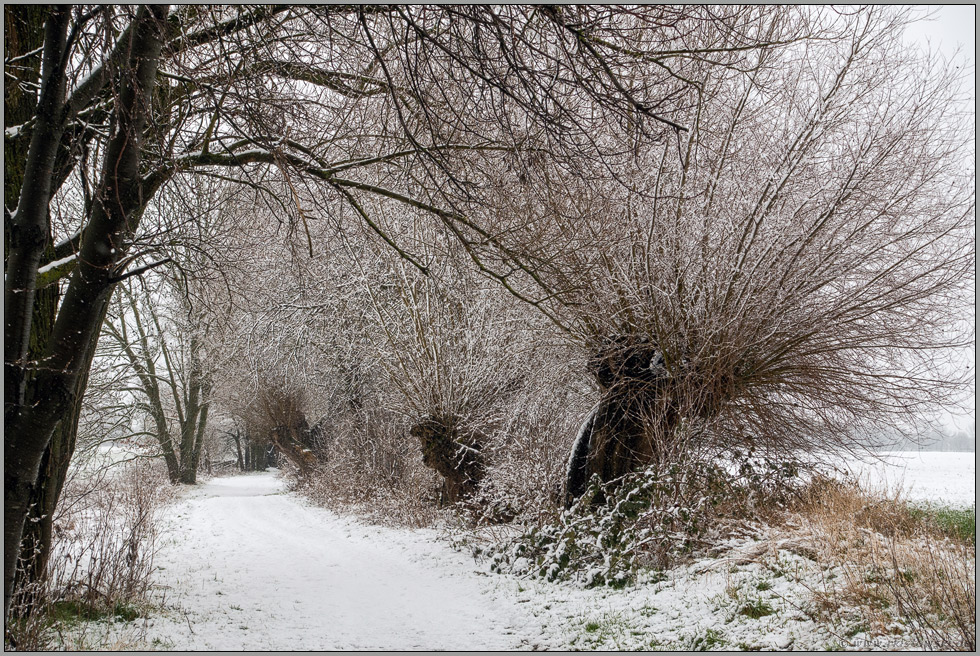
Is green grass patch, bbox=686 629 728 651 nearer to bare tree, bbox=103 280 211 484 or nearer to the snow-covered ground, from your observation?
the snow-covered ground

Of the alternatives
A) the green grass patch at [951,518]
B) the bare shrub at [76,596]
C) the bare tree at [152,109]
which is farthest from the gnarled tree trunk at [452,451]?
the green grass patch at [951,518]

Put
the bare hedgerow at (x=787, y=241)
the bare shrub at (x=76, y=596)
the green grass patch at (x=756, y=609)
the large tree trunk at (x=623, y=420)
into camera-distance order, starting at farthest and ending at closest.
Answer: the large tree trunk at (x=623, y=420)
the bare hedgerow at (x=787, y=241)
the green grass patch at (x=756, y=609)
the bare shrub at (x=76, y=596)

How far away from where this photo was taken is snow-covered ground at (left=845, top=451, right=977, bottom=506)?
6.56 m

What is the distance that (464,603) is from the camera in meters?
6.38

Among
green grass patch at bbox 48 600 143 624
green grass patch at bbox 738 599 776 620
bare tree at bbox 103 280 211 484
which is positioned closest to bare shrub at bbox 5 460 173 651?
green grass patch at bbox 48 600 143 624

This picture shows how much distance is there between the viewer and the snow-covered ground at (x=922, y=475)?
258 inches

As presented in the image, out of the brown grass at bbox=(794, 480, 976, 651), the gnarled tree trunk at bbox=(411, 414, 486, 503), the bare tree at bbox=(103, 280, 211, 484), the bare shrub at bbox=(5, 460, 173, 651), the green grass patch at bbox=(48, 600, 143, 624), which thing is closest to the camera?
the brown grass at bbox=(794, 480, 976, 651)

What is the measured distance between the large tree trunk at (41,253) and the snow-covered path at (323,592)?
1.70 metres

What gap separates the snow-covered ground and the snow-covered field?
20 millimetres

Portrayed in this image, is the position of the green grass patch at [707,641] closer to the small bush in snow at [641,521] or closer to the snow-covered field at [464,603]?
the snow-covered field at [464,603]

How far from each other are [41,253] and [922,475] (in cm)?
829

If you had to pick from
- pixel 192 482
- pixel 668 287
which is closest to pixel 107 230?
pixel 668 287

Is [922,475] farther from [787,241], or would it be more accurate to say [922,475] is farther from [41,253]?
[41,253]

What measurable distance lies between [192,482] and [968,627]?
21.5 metres
